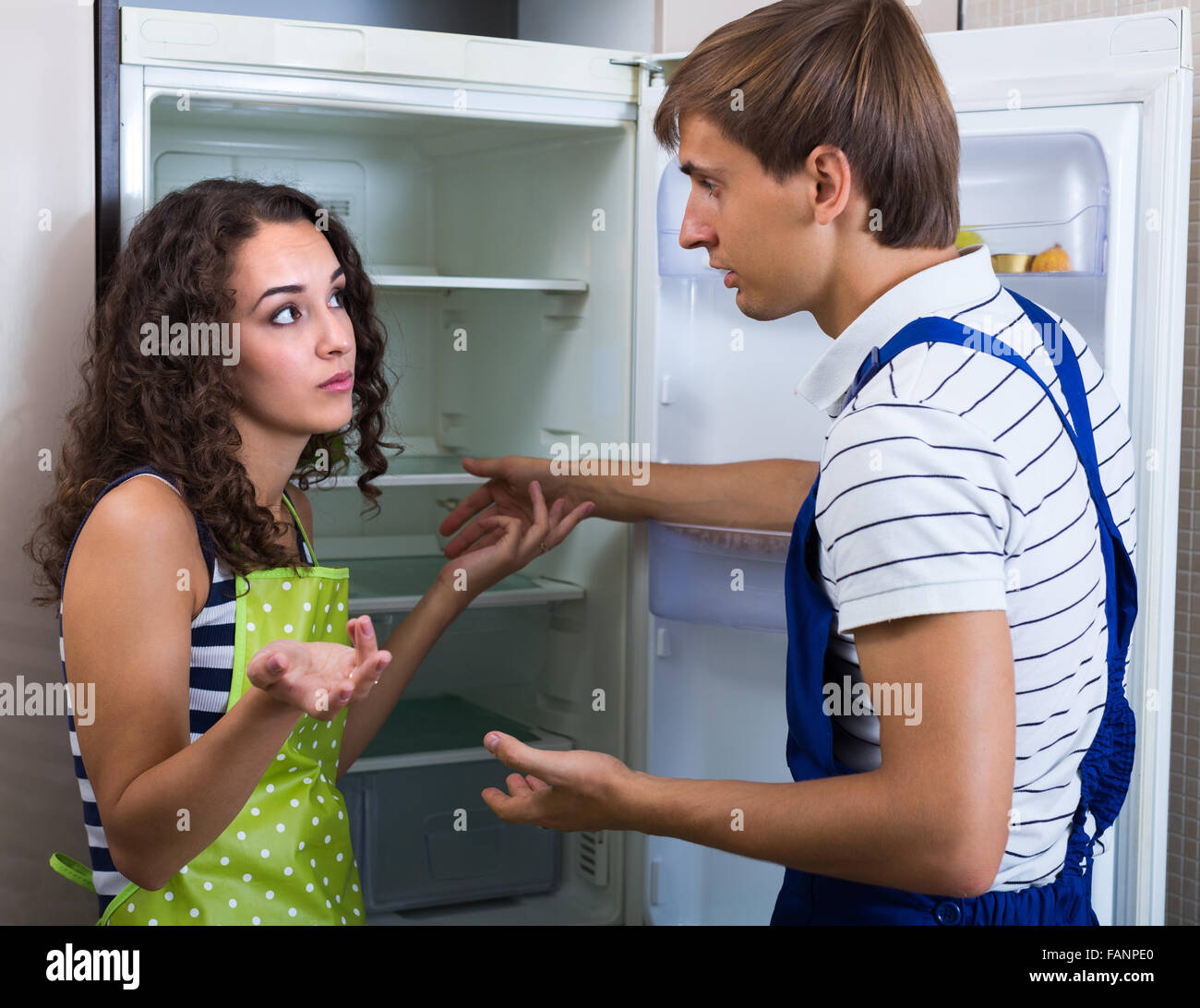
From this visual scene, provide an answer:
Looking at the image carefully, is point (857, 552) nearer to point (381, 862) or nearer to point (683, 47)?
point (683, 47)

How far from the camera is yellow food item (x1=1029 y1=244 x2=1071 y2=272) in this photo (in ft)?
4.29

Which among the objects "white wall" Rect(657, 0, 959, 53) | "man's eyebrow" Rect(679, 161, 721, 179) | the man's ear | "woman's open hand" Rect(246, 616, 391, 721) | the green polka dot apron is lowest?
the green polka dot apron

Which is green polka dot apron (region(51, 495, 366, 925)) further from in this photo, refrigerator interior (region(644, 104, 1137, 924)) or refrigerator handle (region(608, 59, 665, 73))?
refrigerator handle (region(608, 59, 665, 73))

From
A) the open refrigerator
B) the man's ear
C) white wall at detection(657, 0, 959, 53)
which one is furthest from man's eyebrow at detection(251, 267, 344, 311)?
white wall at detection(657, 0, 959, 53)

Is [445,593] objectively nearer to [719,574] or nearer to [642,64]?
[719,574]

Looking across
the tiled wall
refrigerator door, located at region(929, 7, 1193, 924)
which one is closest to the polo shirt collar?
refrigerator door, located at region(929, 7, 1193, 924)

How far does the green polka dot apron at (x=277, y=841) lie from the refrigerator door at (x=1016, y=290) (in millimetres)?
545

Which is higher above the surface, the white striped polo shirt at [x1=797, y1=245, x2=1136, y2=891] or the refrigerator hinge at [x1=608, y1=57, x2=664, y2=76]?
the refrigerator hinge at [x1=608, y1=57, x2=664, y2=76]

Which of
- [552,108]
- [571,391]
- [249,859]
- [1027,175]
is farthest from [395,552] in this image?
[1027,175]

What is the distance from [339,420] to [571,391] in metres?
0.64

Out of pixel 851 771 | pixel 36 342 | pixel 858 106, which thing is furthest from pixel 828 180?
pixel 36 342

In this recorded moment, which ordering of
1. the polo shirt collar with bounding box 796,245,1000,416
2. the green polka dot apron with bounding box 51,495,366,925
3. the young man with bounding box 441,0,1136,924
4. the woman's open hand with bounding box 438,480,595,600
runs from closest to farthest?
the young man with bounding box 441,0,1136,924, the polo shirt collar with bounding box 796,245,1000,416, the green polka dot apron with bounding box 51,495,366,925, the woman's open hand with bounding box 438,480,595,600

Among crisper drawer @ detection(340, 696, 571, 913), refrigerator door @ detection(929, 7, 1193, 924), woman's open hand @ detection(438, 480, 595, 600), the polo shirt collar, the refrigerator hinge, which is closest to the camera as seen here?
the polo shirt collar

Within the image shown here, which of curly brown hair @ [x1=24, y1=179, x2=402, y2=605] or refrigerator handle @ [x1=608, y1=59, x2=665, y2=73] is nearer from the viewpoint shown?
curly brown hair @ [x1=24, y1=179, x2=402, y2=605]
